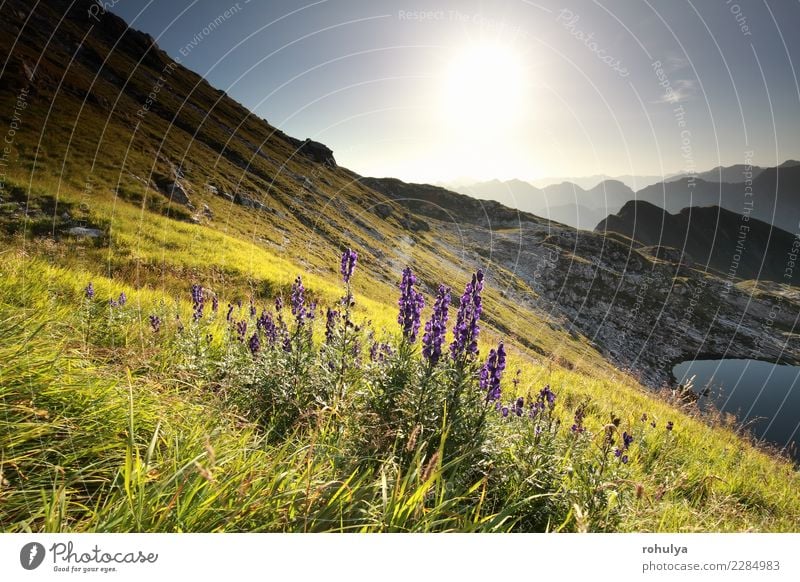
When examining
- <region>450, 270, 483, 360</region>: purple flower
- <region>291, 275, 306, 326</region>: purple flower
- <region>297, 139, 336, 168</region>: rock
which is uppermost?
<region>297, 139, 336, 168</region>: rock

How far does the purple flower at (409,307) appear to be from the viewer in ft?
15.0

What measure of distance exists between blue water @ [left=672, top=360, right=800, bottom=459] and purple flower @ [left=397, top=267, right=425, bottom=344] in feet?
121

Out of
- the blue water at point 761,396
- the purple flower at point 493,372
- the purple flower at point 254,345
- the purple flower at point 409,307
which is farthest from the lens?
the blue water at point 761,396

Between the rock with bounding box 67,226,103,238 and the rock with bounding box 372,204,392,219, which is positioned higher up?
the rock with bounding box 372,204,392,219

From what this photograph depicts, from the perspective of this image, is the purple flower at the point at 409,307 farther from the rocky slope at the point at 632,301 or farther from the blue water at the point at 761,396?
the rocky slope at the point at 632,301

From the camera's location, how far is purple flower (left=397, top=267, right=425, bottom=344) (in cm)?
457

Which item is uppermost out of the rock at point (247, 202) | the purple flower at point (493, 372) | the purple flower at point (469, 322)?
the rock at point (247, 202)

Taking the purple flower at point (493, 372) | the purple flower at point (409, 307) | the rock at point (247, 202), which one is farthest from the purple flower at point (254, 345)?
the rock at point (247, 202)

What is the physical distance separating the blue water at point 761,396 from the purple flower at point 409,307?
37.0 meters

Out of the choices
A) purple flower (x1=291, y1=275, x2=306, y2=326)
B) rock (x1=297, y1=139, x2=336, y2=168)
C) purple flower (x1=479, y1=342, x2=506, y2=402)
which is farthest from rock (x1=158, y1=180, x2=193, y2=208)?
rock (x1=297, y1=139, x2=336, y2=168)

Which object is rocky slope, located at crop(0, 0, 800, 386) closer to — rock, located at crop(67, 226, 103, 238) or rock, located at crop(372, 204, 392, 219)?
rock, located at crop(67, 226, 103, 238)

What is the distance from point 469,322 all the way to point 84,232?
24210mm
